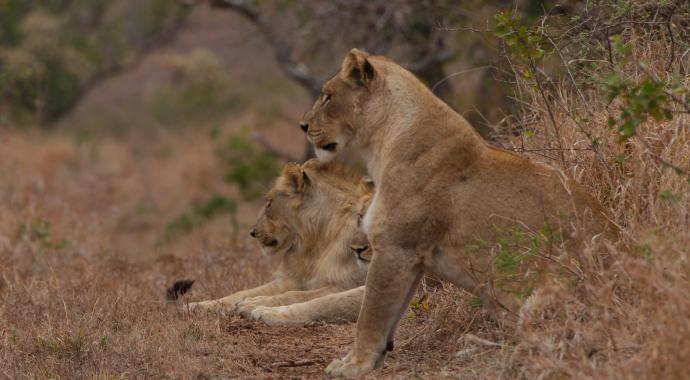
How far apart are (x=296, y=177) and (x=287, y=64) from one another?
7.02 meters

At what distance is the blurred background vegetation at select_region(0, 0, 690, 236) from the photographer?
579 centimetres

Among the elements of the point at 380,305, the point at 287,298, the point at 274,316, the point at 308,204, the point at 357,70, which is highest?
the point at 357,70

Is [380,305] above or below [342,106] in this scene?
below

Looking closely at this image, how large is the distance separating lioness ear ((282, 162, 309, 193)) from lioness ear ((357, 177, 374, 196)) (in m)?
0.35

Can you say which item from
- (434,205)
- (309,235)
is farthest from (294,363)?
(309,235)

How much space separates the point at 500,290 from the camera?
456cm

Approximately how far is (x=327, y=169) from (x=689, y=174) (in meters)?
2.69

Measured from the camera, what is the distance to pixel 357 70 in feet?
16.3

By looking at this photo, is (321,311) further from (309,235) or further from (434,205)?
(434,205)

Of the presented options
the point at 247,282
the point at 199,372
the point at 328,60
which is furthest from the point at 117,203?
→ the point at 199,372

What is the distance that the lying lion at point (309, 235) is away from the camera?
253 inches

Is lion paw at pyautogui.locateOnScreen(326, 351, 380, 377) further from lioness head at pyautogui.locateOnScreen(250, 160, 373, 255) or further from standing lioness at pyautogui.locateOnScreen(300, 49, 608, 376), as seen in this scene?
lioness head at pyautogui.locateOnScreen(250, 160, 373, 255)

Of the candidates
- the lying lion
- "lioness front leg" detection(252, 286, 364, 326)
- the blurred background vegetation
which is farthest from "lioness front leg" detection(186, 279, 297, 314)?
the blurred background vegetation

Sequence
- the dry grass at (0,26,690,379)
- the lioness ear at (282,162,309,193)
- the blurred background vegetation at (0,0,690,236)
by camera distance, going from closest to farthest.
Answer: the dry grass at (0,26,690,379), the blurred background vegetation at (0,0,690,236), the lioness ear at (282,162,309,193)
